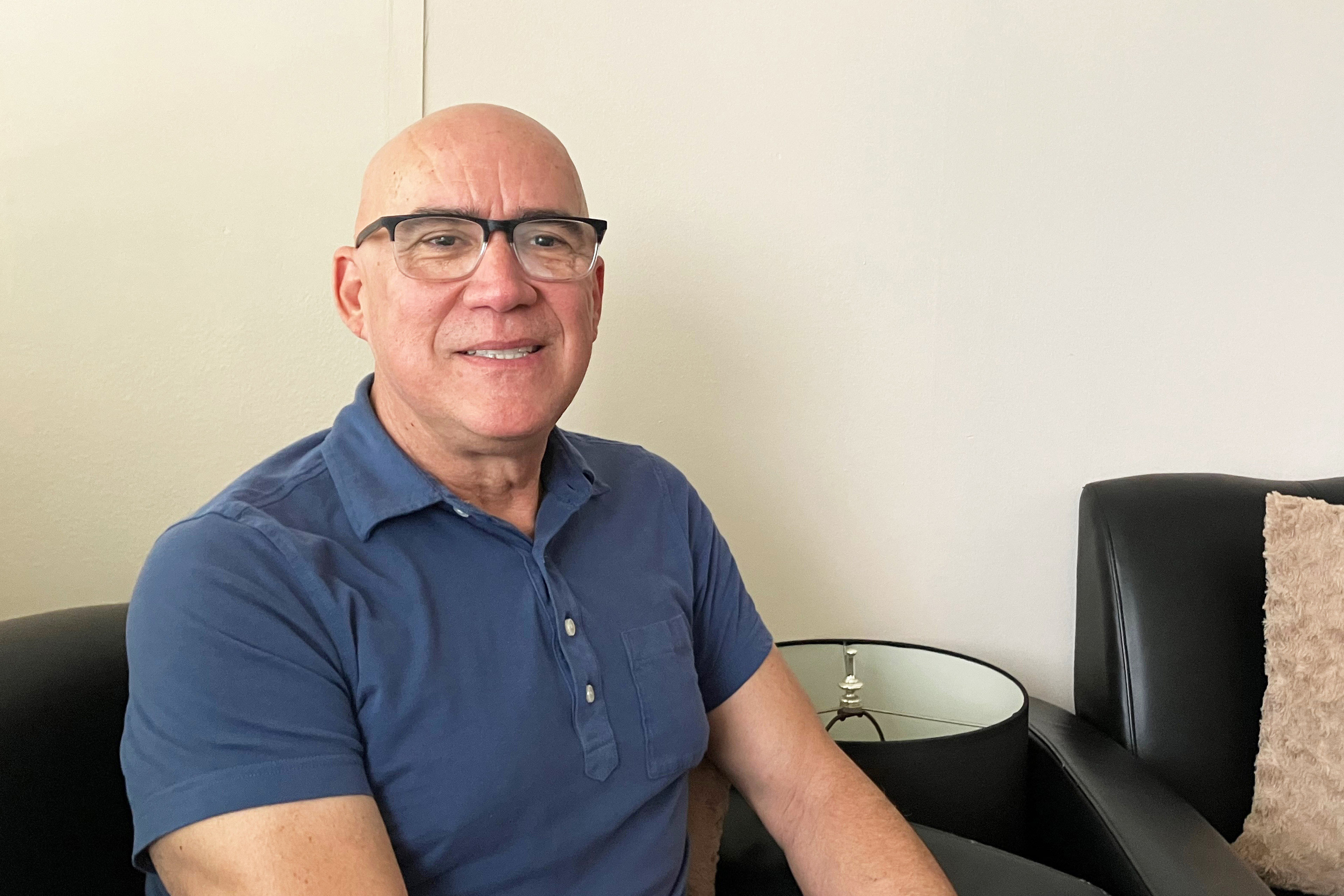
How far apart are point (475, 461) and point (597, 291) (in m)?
0.26

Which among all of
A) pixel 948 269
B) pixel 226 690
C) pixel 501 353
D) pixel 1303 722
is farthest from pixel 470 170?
pixel 1303 722

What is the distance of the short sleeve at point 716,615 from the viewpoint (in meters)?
1.25

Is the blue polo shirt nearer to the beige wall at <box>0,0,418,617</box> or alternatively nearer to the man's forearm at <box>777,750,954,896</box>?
the man's forearm at <box>777,750,954,896</box>

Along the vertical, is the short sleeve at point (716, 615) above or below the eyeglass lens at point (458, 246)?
below

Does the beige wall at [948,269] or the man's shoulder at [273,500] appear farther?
the beige wall at [948,269]

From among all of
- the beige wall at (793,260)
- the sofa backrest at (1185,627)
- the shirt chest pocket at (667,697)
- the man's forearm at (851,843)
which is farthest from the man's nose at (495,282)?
the sofa backrest at (1185,627)

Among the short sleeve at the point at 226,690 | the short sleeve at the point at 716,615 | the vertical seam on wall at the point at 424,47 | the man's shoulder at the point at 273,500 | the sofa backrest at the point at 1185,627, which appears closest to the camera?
the short sleeve at the point at 226,690

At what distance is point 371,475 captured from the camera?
3.28 feet

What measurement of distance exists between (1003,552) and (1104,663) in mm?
253

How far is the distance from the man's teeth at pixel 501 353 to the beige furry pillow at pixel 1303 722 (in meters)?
1.25

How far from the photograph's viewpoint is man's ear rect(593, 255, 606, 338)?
1.14 m

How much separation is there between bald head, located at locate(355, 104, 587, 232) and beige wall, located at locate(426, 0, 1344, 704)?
1.47 ft

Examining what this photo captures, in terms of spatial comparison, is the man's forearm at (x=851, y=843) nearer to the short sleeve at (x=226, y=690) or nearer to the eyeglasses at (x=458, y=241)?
the short sleeve at (x=226, y=690)

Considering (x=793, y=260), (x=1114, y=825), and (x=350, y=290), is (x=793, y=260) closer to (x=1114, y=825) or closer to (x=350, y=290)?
(x=350, y=290)
